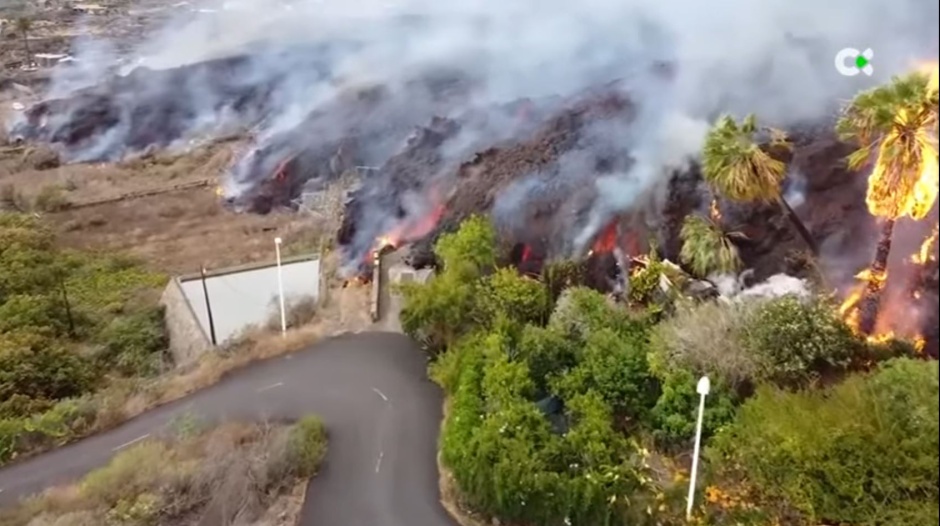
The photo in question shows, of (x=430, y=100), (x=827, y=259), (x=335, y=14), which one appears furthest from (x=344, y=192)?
(x=827, y=259)

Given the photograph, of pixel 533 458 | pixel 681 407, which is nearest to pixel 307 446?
pixel 533 458

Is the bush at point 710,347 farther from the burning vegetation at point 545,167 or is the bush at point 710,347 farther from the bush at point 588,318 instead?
the burning vegetation at point 545,167

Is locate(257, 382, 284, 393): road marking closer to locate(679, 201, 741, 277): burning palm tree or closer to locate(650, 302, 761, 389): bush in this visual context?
locate(650, 302, 761, 389): bush

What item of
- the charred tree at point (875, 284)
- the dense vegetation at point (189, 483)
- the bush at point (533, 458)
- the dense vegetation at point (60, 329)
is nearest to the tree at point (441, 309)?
the bush at point (533, 458)

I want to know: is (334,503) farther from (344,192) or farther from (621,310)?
(344,192)

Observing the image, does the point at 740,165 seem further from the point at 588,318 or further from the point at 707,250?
the point at 588,318
